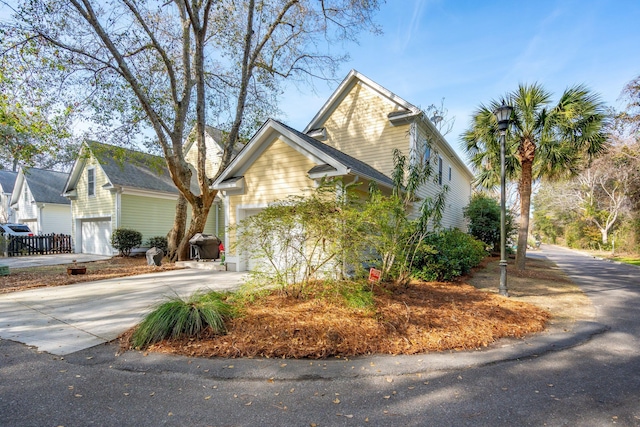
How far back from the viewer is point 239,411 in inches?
109

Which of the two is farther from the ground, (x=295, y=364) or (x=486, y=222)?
(x=486, y=222)

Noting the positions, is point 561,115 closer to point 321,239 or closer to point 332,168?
point 332,168

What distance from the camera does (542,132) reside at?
1062cm

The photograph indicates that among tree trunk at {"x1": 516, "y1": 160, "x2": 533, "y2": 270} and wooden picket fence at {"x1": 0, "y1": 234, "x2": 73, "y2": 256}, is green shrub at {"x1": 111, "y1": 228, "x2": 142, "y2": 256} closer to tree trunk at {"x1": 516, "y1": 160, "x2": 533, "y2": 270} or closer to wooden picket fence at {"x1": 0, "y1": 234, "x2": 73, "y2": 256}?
wooden picket fence at {"x1": 0, "y1": 234, "x2": 73, "y2": 256}

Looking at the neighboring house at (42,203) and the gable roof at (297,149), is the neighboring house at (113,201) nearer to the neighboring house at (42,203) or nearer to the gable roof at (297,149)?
the neighboring house at (42,203)

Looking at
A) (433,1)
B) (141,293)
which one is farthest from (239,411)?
(433,1)

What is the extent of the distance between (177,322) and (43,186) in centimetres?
2859

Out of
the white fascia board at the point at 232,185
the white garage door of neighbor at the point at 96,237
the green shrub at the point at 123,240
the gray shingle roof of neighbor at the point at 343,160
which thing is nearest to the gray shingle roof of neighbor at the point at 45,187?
the white garage door of neighbor at the point at 96,237

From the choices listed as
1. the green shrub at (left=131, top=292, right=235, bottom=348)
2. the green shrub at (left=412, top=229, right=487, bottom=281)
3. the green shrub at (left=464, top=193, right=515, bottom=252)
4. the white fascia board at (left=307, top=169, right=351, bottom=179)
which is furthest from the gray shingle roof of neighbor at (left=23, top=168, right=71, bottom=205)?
the green shrub at (left=464, top=193, right=515, bottom=252)

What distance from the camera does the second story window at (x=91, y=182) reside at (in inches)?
719

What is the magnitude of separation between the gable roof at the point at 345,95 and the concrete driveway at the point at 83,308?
8.43 metres

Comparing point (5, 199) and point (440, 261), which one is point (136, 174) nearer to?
point (440, 261)

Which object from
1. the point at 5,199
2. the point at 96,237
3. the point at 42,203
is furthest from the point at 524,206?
the point at 5,199

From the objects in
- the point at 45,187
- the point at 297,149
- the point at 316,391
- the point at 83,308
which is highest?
the point at 45,187
